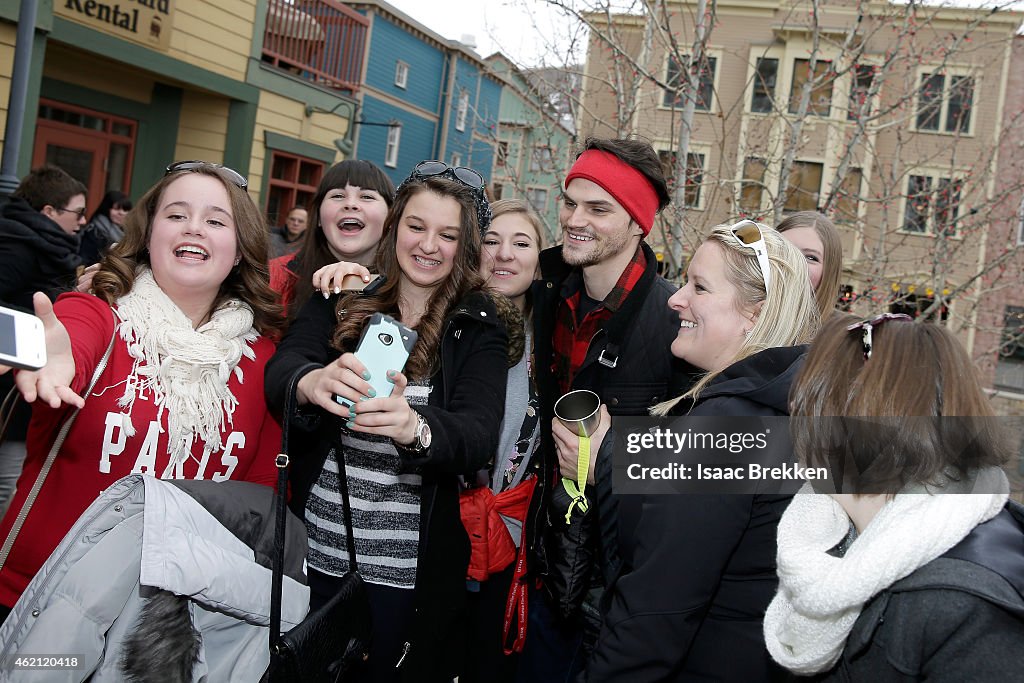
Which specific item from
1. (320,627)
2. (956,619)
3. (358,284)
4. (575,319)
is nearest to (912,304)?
(575,319)

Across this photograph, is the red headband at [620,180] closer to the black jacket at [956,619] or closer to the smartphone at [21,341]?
the black jacket at [956,619]

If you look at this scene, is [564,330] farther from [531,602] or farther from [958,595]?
[958,595]

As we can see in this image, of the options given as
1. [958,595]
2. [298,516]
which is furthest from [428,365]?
[958,595]

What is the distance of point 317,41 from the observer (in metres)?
13.5

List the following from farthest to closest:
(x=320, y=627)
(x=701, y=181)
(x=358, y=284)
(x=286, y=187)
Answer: (x=286, y=187)
(x=701, y=181)
(x=358, y=284)
(x=320, y=627)

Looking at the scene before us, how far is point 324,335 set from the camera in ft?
7.96

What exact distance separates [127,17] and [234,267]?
8.76 meters

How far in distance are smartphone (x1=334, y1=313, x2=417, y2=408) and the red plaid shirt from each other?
1.20 metres

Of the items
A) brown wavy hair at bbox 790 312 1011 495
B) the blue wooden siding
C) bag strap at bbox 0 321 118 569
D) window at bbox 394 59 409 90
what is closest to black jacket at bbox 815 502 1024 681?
brown wavy hair at bbox 790 312 1011 495

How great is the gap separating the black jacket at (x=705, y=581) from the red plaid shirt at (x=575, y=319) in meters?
1.17

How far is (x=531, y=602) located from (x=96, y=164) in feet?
34.3

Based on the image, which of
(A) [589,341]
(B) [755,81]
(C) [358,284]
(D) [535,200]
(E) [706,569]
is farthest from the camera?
(B) [755,81]

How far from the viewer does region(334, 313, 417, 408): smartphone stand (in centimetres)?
184

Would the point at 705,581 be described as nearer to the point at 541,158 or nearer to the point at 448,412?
the point at 448,412
